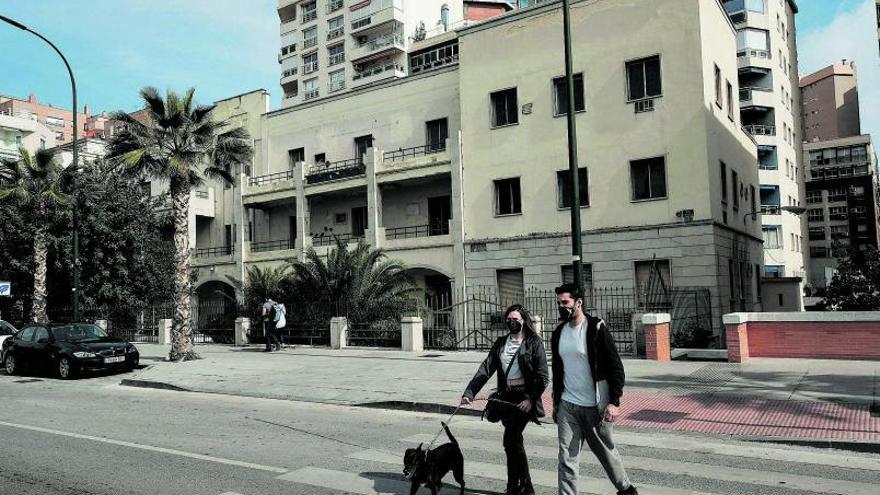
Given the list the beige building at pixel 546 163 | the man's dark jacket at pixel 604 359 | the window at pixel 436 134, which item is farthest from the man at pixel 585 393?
the window at pixel 436 134

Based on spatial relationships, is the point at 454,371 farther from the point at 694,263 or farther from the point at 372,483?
the point at 694,263

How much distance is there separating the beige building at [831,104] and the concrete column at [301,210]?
8504cm

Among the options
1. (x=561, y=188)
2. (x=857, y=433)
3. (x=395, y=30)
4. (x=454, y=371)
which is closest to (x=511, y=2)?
(x=395, y=30)

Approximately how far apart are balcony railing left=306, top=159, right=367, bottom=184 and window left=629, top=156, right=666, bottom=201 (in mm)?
11749

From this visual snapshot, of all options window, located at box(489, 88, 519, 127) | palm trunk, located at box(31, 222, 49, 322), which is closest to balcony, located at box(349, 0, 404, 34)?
window, located at box(489, 88, 519, 127)

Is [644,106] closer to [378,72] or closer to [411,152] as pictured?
[411,152]

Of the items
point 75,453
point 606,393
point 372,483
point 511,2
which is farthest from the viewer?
point 511,2

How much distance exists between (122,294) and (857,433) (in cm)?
2791

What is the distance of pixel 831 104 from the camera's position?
94688mm

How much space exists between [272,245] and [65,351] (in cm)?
1725

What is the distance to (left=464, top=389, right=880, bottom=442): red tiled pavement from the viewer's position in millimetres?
8180

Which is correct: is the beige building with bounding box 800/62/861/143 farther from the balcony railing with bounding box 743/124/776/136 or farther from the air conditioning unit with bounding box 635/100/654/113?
the air conditioning unit with bounding box 635/100/654/113

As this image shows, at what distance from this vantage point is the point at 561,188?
23.8 metres

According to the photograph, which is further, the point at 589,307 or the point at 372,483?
the point at 589,307
